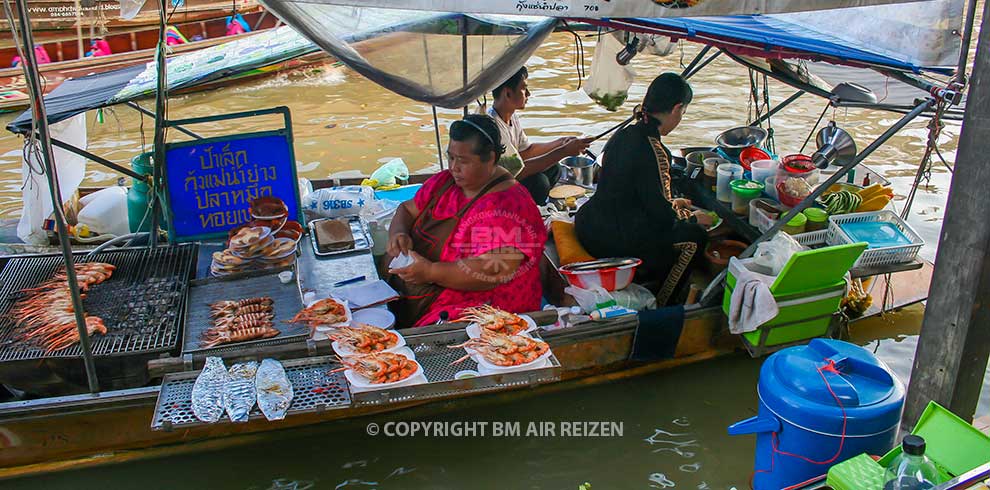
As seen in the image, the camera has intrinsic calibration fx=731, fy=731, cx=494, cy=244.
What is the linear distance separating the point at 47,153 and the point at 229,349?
1325 mm

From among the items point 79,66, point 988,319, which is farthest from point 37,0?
point 988,319

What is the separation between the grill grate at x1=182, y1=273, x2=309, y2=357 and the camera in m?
3.97

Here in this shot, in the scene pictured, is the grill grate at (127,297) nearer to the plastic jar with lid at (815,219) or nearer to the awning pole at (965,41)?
the plastic jar with lid at (815,219)

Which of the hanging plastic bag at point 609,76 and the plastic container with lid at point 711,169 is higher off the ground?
the hanging plastic bag at point 609,76

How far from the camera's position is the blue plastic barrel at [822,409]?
3137 millimetres

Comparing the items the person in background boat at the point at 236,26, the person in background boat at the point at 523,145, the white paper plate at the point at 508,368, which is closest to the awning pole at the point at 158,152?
the person in background boat at the point at 523,145

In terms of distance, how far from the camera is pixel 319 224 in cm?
531

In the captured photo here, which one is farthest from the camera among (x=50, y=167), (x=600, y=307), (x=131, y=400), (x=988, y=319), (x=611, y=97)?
(x=611, y=97)

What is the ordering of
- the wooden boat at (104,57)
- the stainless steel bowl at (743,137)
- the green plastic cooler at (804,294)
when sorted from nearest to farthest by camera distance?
the green plastic cooler at (804,294) → the stainless steel bowl at (743,137) → the wooden boat at (104,57)

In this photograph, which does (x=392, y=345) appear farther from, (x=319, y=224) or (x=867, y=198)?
(x=867, y=198)

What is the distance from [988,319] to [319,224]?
405 cm

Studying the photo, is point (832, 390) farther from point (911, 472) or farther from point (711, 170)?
point (711, 170)

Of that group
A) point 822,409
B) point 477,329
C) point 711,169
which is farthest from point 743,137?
point 822,409

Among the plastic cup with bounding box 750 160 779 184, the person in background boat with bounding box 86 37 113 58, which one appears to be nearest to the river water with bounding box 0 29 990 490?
the plastic cup with bounding box 750 160 779 184
